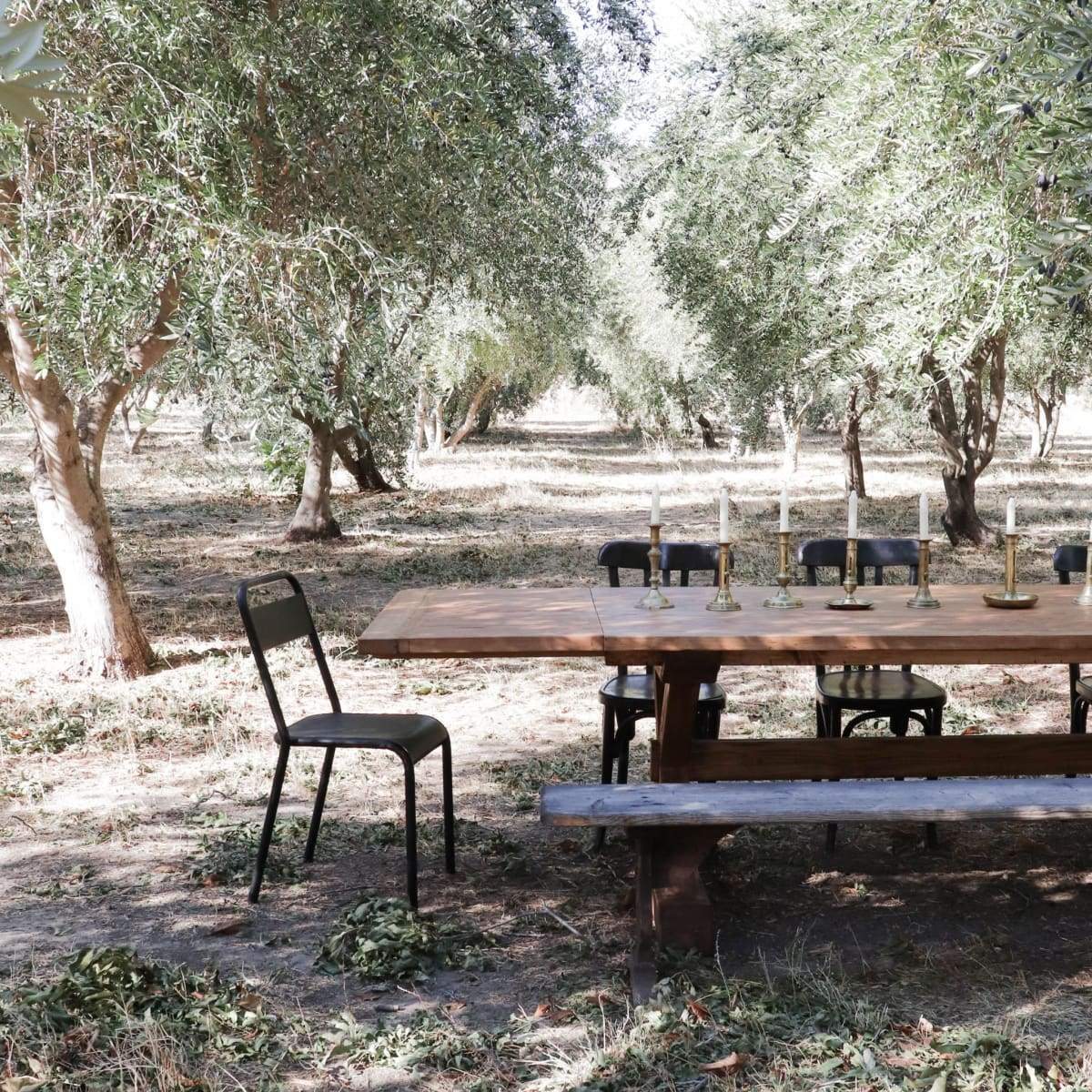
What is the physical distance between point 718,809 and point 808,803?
0.92 feet

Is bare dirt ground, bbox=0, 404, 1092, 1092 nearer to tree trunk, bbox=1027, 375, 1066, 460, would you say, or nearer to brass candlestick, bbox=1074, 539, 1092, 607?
brass candlestick, bbox=1074, 539, 1092, 607

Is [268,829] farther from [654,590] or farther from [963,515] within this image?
[963,515]

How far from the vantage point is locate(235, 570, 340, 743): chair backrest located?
14.1ft

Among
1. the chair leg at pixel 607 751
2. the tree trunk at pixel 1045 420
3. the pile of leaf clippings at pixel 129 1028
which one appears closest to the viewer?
the pile of leaf clippings at pixel 129 1028

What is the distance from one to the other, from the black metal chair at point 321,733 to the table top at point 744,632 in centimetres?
43

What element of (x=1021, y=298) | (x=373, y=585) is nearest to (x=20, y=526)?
(x=373, y=585)

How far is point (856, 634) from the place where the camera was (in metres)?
3.89

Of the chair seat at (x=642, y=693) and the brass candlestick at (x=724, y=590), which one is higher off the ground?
the brass candlestick at (x=724, y=590)

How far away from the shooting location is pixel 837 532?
17.1 meters

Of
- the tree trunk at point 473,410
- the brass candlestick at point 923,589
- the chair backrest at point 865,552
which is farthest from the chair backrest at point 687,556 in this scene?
the tree trunk at point 473,410

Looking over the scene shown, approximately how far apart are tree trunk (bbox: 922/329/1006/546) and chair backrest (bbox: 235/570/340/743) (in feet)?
34.4

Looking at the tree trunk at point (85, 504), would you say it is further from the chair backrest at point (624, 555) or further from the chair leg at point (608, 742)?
the chair leg at point (608, 742)

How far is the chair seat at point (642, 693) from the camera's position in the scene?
4.94 m

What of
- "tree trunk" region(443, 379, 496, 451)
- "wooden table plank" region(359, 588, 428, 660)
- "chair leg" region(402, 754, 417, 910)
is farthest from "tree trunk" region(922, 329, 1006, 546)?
"tree trunk" region(443, 379, 496, 451)
